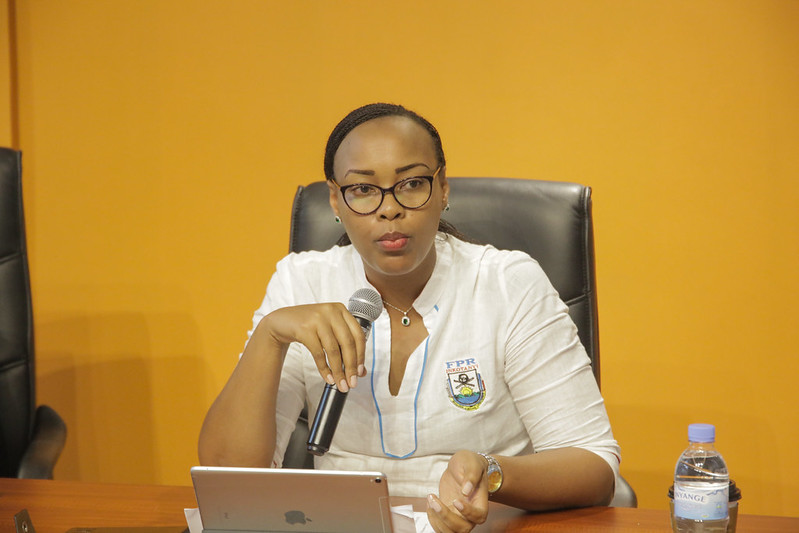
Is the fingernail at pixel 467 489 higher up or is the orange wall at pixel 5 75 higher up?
the orange wall at pixel 5 75

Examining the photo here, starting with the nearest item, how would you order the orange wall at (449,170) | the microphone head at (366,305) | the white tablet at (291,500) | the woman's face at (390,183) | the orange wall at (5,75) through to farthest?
the white tablet at (291,500) < the microphone head at (366,305) < the woman's face at (390,183) < the orange wall at (449,170) < the orange wall at (5,75)

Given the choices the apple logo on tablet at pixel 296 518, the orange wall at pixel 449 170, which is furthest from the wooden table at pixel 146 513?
the orange wall at pixel 449 170

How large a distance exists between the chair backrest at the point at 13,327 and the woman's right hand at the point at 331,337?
0.94 meters

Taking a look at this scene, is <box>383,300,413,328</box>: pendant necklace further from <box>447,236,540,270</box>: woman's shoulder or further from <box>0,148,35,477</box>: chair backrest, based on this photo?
<box>0,148,35,477</box>: chair backrest

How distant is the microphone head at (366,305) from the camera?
1412mm

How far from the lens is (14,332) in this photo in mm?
2047

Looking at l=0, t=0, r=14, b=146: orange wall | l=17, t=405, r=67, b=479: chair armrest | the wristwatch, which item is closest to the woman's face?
the wristwatch

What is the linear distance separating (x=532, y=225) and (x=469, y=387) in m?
0.44

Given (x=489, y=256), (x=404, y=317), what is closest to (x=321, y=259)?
(x=404, y=317)

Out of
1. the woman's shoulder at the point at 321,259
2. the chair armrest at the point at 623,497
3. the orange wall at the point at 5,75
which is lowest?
the chair armrest at the point at 623,497

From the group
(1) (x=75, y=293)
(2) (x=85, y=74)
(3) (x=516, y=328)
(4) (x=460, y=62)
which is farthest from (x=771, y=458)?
(2) (x=85, y=74)

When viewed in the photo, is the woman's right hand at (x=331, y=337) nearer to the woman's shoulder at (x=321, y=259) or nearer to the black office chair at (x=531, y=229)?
the woman's shoulder at (x=321, y=259)

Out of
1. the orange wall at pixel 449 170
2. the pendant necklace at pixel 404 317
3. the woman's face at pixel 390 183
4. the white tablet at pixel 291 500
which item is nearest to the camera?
the white tablet at pixel 291 500

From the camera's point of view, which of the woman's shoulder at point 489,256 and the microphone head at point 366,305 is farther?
the woman's shoulder at point 489,256
